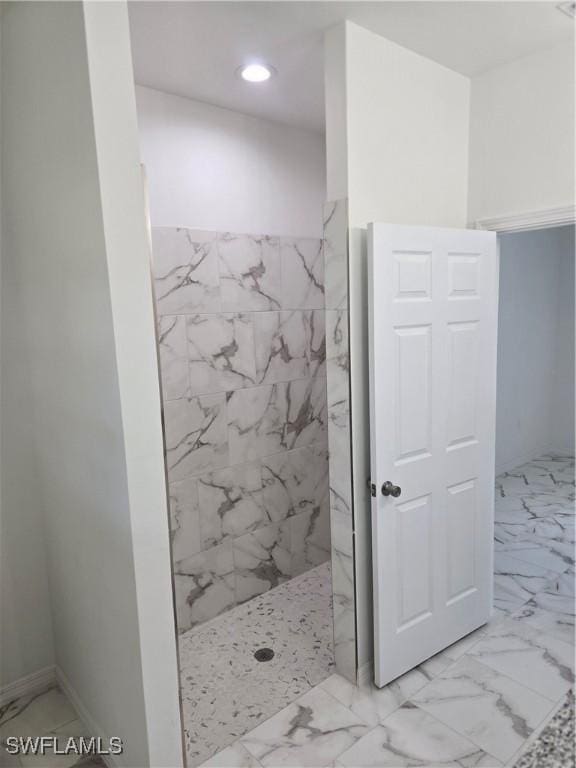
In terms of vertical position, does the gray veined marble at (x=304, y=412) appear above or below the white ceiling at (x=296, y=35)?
below

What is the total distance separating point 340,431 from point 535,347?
3.95 metres

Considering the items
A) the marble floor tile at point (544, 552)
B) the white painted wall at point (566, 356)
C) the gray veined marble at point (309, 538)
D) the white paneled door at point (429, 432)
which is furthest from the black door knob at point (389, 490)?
the white painted wall at point (566, 356)

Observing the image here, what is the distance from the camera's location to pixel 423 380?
7.36 ft

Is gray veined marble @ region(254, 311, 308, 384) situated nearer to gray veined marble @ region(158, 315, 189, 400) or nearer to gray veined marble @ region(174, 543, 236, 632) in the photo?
gray veined marble @ region(158, 315, 189, 400)

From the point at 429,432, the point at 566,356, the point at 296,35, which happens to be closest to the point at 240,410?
the point at 429,432

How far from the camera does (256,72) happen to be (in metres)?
2.30

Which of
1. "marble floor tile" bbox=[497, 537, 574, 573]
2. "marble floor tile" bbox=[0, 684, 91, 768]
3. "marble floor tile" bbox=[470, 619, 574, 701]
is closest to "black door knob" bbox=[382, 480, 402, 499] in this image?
"marble floor tile" bbox=[470, 619, 574, 701]

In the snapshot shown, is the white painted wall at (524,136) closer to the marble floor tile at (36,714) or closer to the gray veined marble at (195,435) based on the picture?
the gray veined marble at (195,435)

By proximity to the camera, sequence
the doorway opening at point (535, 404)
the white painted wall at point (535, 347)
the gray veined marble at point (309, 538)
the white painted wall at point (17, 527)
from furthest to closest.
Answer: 1. the white painted wall at point (535, 347)
2. the doorway opening at point (535, 404)
3. the gray veined marble at point (309, 538)
4. the white painted wall at point (17, 527)

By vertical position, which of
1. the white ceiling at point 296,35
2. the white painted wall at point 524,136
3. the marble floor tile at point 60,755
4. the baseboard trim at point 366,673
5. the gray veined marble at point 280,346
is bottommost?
the marble floor tile at point 60,755

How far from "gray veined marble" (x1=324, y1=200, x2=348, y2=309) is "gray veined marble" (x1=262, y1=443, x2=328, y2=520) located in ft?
4.28

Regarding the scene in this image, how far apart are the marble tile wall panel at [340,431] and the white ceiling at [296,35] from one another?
665mm

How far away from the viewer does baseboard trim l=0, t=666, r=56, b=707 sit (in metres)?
2.32

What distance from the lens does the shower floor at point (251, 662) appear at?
2.14m
